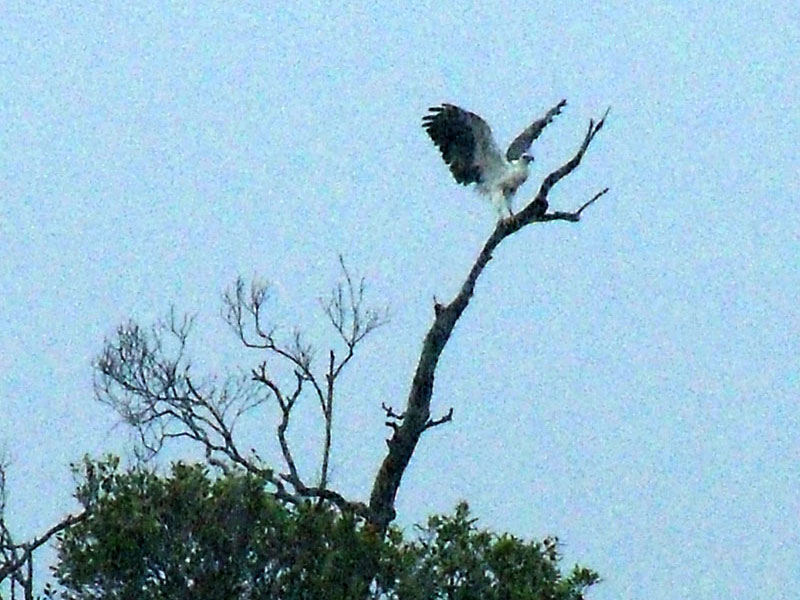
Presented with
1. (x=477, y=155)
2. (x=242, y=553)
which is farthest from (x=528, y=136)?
(x=242, y=553)

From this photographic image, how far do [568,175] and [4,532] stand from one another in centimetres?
406

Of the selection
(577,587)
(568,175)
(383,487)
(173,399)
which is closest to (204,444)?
(173,399)

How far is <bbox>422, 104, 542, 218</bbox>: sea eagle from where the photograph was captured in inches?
554

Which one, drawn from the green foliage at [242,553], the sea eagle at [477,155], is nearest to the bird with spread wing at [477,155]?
the sea eagle at [477,155]

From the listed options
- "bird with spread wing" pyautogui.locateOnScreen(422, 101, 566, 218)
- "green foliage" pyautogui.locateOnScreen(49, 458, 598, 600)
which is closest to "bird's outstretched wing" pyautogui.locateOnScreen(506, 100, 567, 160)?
"bird with spread wing" pyautogui.locateOnScreen(422, 101, 566, 218)

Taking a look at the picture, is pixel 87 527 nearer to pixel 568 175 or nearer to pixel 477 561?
pixel 477 561

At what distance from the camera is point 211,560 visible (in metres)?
10.6

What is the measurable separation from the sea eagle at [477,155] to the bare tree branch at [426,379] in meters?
0.38

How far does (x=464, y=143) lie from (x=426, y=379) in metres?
1.55

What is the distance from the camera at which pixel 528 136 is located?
47.8ft

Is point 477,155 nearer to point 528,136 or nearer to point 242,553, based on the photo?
point 528,136

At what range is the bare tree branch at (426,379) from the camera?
13641 mm

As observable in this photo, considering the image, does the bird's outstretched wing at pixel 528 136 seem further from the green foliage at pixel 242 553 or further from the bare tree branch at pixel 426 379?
the green foliage at pixel 242 553

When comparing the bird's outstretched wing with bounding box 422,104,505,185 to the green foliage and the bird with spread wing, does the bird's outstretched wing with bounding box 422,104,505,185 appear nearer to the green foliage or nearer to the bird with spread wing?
the bird with spread wing
